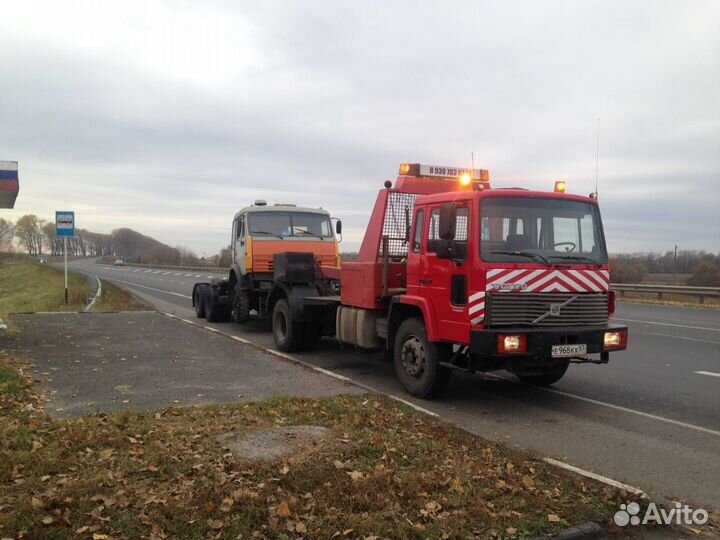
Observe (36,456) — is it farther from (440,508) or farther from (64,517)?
(440,508)

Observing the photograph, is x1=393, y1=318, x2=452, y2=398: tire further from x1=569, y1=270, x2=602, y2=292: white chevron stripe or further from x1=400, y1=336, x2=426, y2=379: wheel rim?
x1=569, y1=270, x2=602, y2=292: white chevron stripe

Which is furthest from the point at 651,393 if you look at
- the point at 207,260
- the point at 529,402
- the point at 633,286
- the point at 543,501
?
the point at 207,260

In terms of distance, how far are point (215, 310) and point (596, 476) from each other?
12905 mm

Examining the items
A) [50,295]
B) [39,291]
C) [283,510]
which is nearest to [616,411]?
[283,510]

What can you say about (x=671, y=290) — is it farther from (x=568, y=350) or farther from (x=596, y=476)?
(x=596, y=476)

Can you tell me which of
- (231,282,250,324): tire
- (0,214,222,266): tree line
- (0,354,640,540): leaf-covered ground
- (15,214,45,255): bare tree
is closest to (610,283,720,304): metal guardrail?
(231,282,250,324): tire

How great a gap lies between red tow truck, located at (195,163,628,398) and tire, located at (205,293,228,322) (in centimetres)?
874

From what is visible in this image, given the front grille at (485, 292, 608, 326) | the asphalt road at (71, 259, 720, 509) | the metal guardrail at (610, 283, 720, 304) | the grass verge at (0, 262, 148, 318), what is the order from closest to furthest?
the asphalt road at (71, 259, 720, 509) < the front grille at (485, 292, 608, 326) < the grass verge at (0, 262, 148, 318) < the metal guardrail at (610, 283, 720, 304)

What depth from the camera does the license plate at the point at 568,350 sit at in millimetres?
6613

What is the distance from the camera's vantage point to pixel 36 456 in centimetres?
469

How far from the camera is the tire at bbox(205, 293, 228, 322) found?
640 inches

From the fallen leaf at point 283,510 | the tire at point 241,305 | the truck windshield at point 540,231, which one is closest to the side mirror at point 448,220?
the truck windshield at point 540,231

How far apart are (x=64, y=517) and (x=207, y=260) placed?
63404mm

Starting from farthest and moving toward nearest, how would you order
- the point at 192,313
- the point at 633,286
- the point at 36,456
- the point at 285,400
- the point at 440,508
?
the point at 633,286, the point at 192,313, the point at 285,400, the point at 36,456, the point at 440,508
